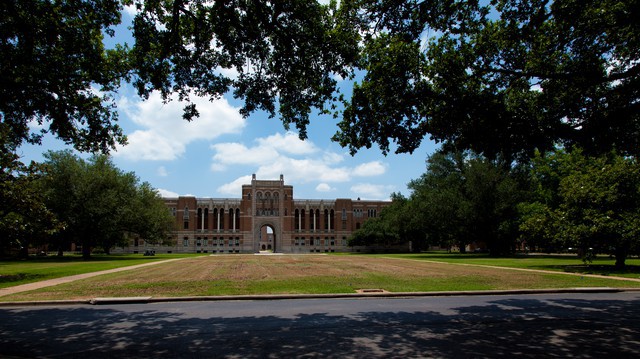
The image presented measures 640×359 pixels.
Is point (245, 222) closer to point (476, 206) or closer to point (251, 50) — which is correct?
point (476, 206)

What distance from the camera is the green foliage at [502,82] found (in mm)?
11875

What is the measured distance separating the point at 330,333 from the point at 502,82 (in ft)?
36.9

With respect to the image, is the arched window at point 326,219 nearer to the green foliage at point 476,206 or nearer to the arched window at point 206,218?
the arched window at point 206,218

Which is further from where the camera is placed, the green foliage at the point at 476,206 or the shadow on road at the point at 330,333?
the green foliage at the point at 476,206

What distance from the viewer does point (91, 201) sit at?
44406 millimetres

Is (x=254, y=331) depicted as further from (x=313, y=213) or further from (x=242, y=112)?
(x=313, y=213)

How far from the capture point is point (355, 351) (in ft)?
22.0

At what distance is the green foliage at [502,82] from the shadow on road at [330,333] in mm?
5488

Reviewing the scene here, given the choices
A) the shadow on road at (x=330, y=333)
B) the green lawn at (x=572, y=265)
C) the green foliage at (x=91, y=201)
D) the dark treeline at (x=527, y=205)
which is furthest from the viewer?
the green foliage at (x=91, y=201)

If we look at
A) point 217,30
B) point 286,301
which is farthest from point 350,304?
point 217,30

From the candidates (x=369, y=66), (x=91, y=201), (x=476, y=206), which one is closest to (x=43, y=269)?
(x=91, y=201)

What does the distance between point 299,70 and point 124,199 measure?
41.9 metres

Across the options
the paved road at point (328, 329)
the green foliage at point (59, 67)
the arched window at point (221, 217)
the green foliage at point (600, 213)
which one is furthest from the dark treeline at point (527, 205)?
the arched window at point (221, 217)

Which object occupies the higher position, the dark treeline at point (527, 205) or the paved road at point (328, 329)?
the dark treeline at point (527, 205)
